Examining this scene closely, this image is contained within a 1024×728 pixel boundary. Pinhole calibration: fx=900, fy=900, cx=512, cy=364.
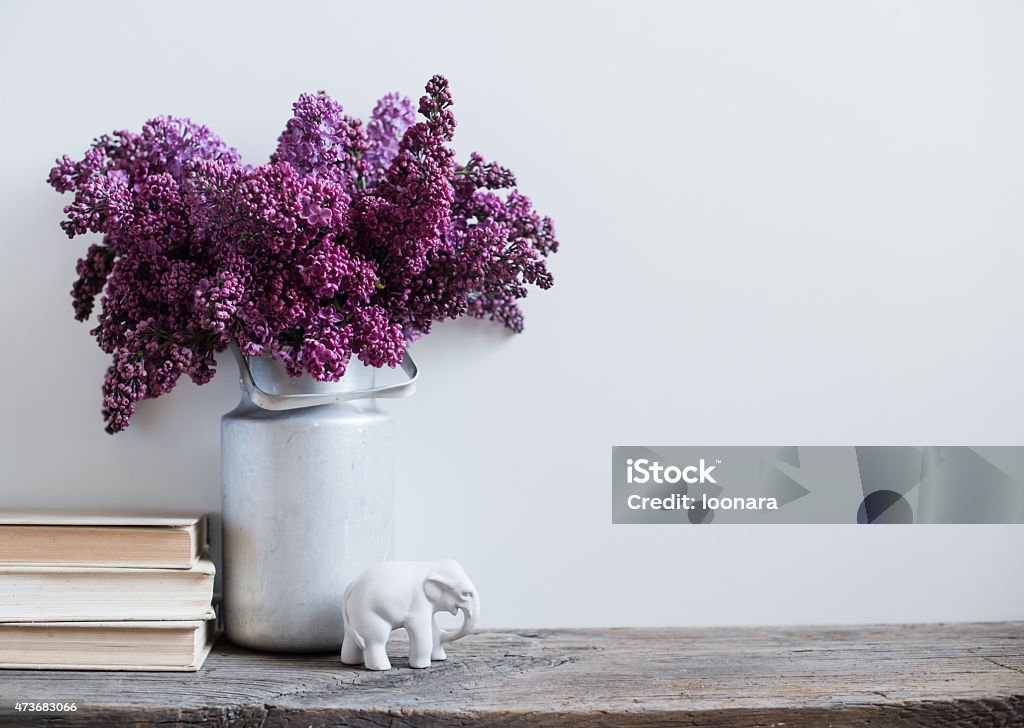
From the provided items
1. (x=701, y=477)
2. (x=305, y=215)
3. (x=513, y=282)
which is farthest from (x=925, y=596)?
(x=305, y=215)

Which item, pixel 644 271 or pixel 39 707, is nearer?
pixel 39 707

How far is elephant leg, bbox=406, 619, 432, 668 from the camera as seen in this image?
3.02 feet

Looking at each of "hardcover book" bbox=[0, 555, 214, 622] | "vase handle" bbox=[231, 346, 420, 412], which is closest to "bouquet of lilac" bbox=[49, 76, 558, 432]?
"vase handle" bbox=[231, 346, 420, 412]

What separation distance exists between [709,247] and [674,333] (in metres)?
0.12

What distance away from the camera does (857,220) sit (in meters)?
1.16

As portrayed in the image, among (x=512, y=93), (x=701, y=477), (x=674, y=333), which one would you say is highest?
(x=512, y=93)

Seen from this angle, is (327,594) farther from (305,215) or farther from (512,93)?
(512,93)

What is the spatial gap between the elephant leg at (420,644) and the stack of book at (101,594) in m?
0.21

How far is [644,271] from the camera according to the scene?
1.13 metres

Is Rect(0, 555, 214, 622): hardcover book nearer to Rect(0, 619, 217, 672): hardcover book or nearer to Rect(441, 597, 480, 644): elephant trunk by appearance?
Rect(0, 619, 217, 672): hardcover book

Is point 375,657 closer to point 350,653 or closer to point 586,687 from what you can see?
point 350,653

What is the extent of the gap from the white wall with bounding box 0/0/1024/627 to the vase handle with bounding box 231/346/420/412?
125mm

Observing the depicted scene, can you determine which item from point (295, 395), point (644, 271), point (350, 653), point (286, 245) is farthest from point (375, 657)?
point (644, 271)

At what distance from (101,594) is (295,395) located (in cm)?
28
